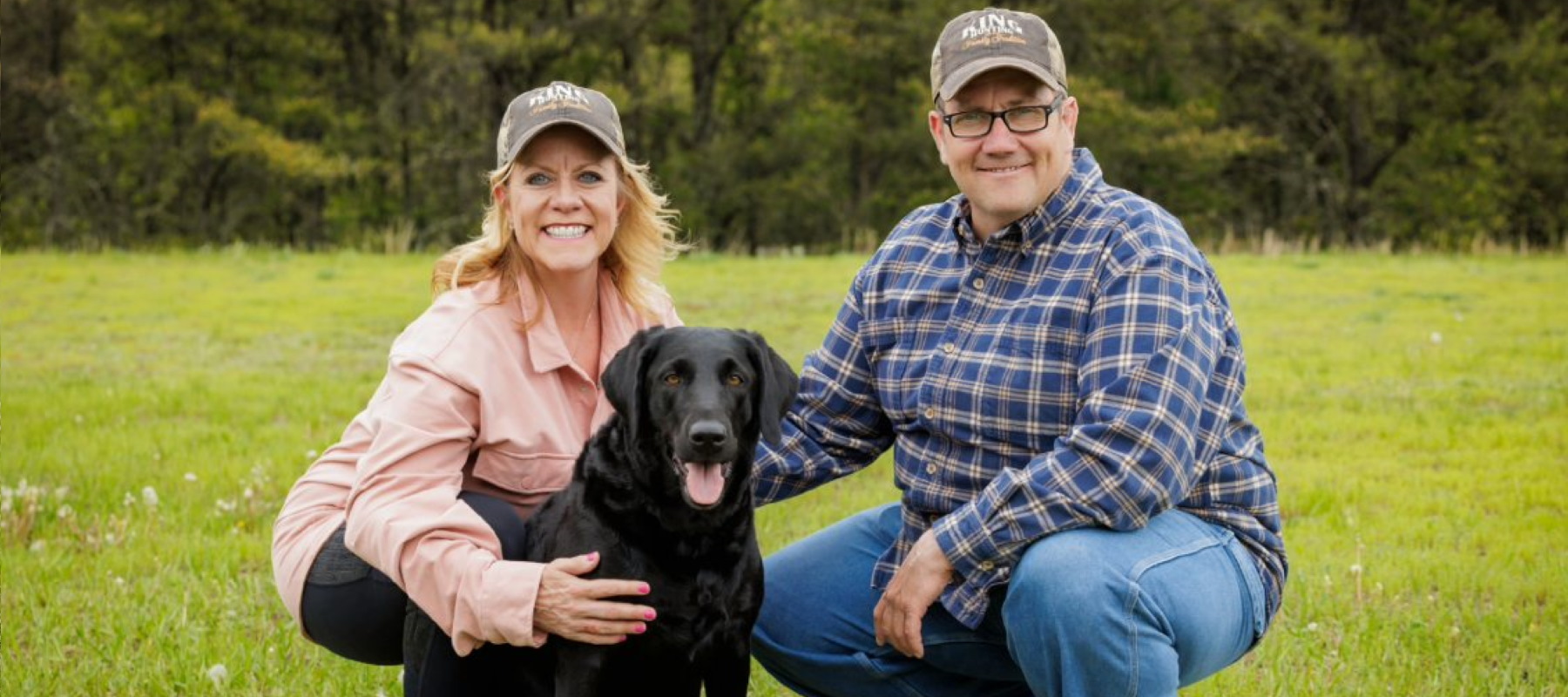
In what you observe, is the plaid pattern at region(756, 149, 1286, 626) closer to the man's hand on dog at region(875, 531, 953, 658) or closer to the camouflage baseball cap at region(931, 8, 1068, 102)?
the man's hand on dog at region(875, 531, 953, 658)

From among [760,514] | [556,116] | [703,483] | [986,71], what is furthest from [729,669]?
[760,514]

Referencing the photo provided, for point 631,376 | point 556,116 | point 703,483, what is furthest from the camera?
point 556,116

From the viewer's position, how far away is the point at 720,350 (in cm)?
311

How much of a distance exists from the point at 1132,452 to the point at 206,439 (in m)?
5.24

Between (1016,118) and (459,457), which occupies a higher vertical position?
(1016,118)

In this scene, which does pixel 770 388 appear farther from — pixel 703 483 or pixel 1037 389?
pixel 1037 389

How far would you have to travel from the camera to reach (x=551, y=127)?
3404 millimetres

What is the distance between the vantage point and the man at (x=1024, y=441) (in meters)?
2.84

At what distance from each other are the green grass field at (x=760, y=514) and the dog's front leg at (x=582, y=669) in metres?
1.01

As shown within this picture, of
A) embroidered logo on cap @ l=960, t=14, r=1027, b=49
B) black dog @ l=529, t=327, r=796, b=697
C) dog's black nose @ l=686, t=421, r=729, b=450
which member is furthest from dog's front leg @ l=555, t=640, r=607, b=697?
embroidered logo on cap @ l=960, t=14, r=1027, b=49

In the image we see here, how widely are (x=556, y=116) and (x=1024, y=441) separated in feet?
4.41

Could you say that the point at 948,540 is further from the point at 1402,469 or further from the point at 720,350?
the point at 1402,469

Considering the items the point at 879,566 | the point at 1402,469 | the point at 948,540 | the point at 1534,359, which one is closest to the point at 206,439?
the point at 879,566

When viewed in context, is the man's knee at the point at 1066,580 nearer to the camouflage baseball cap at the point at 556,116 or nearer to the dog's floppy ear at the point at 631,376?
the dog's floppy ear at the point at 631,376
